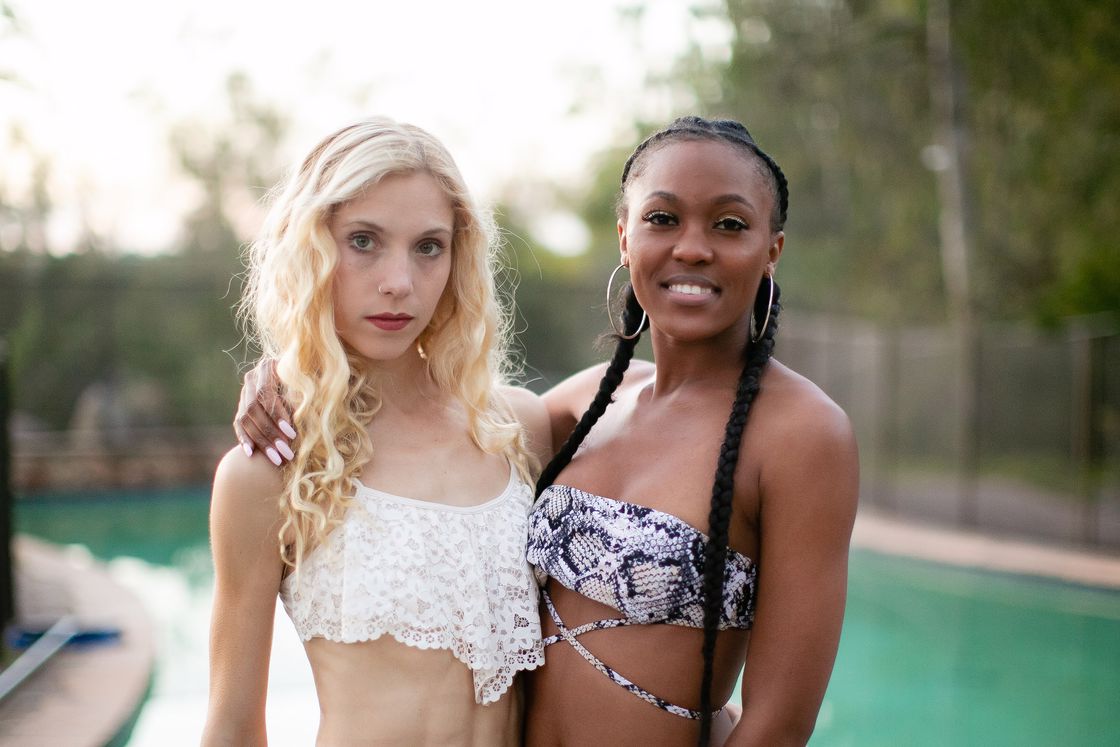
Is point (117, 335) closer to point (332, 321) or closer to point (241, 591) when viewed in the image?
point (332, 321)

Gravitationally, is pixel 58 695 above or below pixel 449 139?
below

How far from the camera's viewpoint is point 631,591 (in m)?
2.22

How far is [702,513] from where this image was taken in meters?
2.19

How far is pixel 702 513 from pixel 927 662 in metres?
5.60

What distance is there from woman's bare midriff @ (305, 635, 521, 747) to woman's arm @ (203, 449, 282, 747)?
141 mm

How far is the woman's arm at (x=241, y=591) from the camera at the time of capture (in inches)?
85.5

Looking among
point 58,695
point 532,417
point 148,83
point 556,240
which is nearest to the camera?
point 532,417

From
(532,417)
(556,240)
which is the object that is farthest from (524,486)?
(556,240)

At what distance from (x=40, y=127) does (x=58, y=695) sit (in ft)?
39.8

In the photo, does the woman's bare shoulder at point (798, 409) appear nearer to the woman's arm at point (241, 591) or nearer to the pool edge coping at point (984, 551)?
the woman's arm at point (241, 591)

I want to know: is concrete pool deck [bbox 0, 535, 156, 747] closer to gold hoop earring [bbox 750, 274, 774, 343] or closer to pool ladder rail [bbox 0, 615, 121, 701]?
pool ladder rail [bbox 0, 615, 121, 701]

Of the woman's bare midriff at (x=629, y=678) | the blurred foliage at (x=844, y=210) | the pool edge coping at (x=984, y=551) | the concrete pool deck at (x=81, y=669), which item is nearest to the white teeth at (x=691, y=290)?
the woman's bare midriff at (x=629, y=678)

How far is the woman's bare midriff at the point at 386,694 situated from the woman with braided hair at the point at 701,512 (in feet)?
0.82

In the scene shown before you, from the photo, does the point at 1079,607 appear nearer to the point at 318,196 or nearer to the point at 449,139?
the point at 318,196
